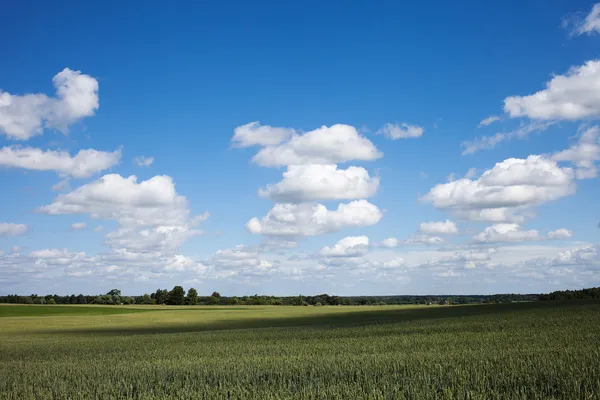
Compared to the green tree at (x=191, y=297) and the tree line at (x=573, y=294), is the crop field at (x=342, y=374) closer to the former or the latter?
the tree line at (x=573, y=294)

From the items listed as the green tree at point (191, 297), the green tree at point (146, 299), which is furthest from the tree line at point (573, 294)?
the green tree at point (146, 299)

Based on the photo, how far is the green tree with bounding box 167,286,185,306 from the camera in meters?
150

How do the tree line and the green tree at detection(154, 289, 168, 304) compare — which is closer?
the tree line

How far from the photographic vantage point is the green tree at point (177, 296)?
150 m

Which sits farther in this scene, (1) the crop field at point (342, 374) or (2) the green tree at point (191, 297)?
(2) the green tree at point (191, 297)

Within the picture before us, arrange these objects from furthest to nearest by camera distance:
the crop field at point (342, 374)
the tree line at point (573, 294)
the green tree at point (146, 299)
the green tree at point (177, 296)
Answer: the green tree at point (146, 299) → the green tree at point (177, 296) → the tree line at point (573, 294) → the crop field at point (342, 374)

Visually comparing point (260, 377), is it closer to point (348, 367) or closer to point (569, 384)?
point (348, 367)

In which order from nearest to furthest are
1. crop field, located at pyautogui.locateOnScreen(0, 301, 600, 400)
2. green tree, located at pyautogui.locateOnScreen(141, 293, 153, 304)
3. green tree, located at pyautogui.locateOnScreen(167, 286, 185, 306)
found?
1. crop field, located at pyautogui.locateOnScreen(0, 301, 600, 400)
2. green tree, located at pyautogui.locateOnScreen(167, 286, 185, 306)
3. green tree, located at pyautogui.locateOnScreen(141, 293, 153, 304)

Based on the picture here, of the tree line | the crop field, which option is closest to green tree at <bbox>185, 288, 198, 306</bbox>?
the tree line

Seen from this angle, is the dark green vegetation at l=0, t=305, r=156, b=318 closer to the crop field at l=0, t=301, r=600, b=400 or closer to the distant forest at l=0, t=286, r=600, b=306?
the distant forest at l=0, t=286, r=600, b=306

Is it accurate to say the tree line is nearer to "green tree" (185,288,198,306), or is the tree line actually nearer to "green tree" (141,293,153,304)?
"green tree" (185,288,198,306)

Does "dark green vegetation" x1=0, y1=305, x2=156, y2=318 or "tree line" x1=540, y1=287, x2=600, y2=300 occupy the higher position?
"tree line" x1=540, y1=287, x2=600, y2=300

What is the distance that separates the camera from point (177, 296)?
492ft

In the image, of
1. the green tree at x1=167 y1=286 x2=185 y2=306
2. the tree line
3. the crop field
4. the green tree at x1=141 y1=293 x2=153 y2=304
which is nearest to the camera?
the crop field
